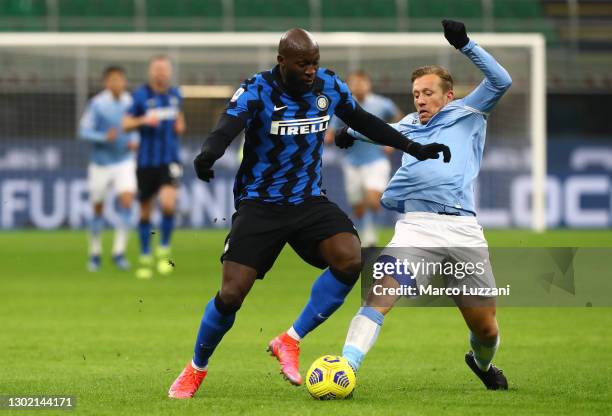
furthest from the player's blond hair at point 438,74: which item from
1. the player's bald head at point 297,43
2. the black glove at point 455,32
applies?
the player's bald head at point 297,43

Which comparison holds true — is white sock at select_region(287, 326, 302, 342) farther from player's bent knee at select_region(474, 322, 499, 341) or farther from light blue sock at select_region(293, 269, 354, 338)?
player's bent knee at select_region(474, 322, 499, 341)

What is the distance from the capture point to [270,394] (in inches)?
248

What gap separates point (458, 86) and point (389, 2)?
28.7ft

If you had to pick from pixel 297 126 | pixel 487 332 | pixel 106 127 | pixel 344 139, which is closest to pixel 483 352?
pixel 487 332

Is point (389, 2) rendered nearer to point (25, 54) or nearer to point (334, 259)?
A: point (25, 54)

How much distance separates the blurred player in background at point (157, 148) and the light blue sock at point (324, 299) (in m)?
8.00

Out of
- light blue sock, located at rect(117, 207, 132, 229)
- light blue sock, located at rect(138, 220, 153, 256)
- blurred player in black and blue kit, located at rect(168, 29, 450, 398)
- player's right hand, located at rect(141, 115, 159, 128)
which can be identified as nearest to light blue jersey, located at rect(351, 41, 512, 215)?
blurred player in black and blue kit, located at rect(168, 29, 450, 398)

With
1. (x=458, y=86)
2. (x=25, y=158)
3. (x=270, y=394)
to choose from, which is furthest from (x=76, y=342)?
(x=25, y=158)

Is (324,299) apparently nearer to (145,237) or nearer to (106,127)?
(145,237)

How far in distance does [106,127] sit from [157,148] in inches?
54.5

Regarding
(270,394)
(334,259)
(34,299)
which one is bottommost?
(34,299)

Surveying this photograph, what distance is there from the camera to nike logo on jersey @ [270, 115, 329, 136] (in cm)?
615

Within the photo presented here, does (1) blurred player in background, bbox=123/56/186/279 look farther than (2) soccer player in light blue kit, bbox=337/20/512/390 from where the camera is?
Yes

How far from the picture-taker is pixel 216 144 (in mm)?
5789
